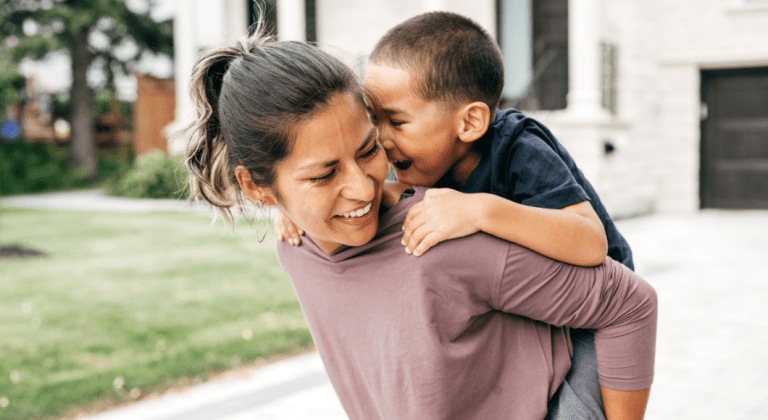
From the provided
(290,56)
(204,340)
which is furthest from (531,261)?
(204,340)

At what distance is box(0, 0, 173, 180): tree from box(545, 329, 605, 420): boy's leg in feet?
66.7

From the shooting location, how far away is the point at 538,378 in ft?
4.58

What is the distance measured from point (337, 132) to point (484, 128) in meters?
0.57

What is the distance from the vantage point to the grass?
14.6 ft

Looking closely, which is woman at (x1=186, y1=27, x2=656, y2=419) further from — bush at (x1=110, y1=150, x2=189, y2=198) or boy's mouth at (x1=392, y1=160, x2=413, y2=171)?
bush at (x1=110, y1=150, x2=189, y2=198)

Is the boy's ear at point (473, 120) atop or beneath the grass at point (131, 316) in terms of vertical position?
atop

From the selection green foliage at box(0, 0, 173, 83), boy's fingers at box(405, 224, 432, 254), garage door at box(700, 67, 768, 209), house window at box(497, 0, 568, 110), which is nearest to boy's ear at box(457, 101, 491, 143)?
boy's fingers at box(405, 224, 432, 254)

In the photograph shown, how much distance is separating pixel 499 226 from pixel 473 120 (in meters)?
0.53

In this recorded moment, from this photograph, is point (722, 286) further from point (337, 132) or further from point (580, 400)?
point (337, 132)

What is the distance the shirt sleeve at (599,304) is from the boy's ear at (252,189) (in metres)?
0.55

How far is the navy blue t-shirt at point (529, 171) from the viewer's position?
1580mm

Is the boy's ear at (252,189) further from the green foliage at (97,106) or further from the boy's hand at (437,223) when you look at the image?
the green foliage at (97,106)

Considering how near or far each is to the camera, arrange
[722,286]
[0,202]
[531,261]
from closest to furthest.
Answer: [531,261] → [722,286] → [0,202]

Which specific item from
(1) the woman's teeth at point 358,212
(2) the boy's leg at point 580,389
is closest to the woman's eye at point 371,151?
(1) the woman's teeth at point 358,212
